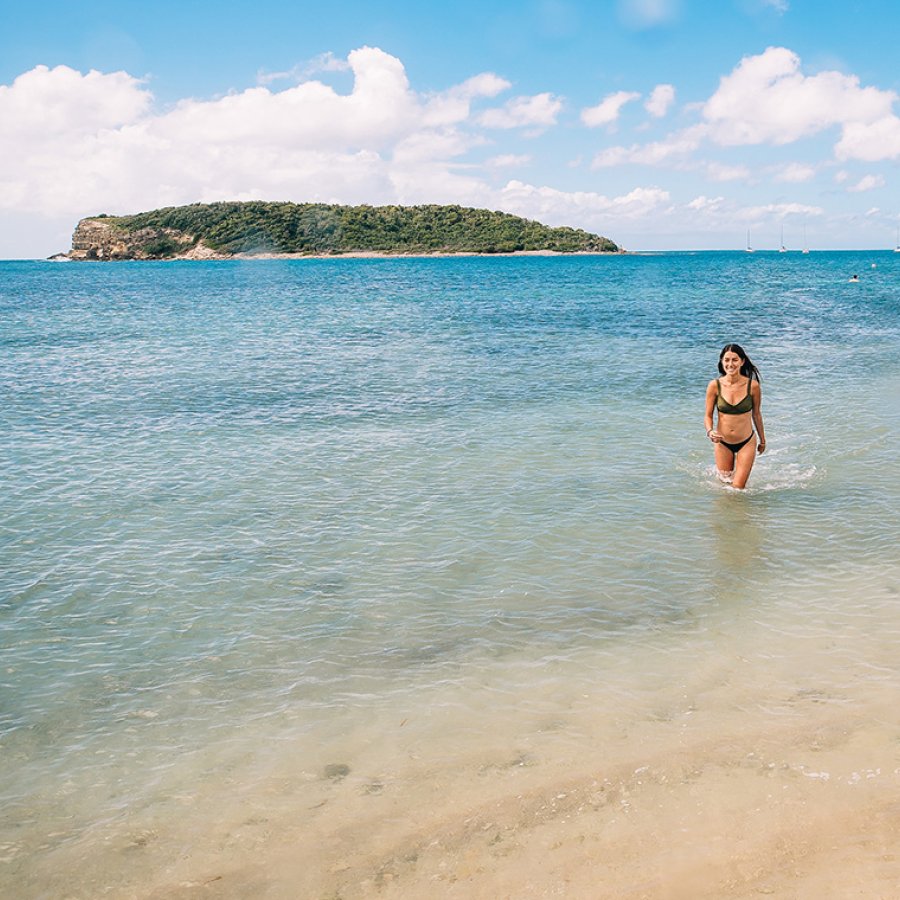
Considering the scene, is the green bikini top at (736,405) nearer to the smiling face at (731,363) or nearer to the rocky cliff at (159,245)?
the smiling face at (731,363)

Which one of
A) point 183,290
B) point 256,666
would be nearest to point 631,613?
point 256,666

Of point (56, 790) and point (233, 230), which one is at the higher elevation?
point (233, 230)

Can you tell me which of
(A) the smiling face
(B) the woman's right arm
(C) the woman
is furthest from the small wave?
(A) the smiling face

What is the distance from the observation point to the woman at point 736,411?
11.3 m

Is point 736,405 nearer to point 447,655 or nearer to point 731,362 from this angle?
point 731,362

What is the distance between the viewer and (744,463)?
38.1 feet

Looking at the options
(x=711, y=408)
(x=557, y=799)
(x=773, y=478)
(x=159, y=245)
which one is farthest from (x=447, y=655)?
(x=159, y=245)

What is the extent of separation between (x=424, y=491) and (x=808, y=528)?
17.8 feet

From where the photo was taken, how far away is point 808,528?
10133 mm

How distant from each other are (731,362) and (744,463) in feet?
5.03

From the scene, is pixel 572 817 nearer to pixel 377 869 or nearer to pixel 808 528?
pixel 377 869

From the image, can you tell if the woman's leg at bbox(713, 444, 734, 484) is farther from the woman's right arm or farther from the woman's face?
the woman's face

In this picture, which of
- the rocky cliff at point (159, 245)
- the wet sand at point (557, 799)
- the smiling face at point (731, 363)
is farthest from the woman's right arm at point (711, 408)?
the rocky cliff at point (159, 245)

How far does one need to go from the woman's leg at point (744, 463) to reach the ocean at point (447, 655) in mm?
294
